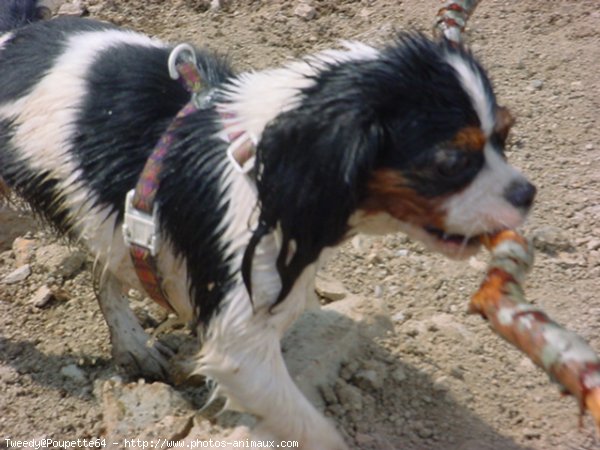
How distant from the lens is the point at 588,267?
13.0 ft

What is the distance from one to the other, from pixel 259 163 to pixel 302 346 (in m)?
1.20

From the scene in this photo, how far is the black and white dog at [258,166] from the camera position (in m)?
2.47

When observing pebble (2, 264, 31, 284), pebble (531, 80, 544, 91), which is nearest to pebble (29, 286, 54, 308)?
pebble (2, 264, 31, 284)

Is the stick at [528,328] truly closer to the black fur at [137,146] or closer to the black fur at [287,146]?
the black fur at [287,146]

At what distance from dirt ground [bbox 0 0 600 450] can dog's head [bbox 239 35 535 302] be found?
39.3 inches

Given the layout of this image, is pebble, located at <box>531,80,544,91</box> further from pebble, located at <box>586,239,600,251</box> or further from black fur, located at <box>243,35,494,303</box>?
black fur, located at <box>243,35,494,303</box>

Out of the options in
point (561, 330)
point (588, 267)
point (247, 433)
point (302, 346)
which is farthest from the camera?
point (588, 267)

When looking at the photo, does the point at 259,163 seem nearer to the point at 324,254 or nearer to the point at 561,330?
the point at 324,254

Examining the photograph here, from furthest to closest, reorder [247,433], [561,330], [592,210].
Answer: [592,210], [247,433], [561,330]

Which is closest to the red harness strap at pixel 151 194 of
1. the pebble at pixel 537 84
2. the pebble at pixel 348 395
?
the pebble at pixel 348 395

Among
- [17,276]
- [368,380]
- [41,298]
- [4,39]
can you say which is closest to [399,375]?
[368,380]

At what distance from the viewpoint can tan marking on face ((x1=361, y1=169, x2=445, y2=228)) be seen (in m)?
2.52

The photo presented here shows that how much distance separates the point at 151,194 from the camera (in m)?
2.83

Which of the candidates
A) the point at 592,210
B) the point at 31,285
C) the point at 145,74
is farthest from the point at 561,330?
the point at 31,285
